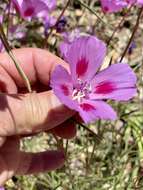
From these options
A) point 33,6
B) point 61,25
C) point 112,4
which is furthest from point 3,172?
point 61,25

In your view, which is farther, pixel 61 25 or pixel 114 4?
pixel 61 25

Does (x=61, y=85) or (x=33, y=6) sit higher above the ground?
(x=33, y=6)

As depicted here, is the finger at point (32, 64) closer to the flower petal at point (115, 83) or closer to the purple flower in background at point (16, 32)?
the flower petal at point (115, 83)

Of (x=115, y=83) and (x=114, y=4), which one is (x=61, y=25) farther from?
(x=115, y=83)

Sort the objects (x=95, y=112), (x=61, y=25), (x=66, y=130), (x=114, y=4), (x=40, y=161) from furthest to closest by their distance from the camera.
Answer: (x=61, y=25)
(x=114, y=4)
(x=40, y=161)
(x=66, y=130)
(x=95, y=112)

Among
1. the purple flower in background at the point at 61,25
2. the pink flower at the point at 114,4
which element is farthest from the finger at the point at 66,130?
the purple flower in background at the point at 61,25

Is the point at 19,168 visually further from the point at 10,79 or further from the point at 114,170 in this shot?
the point at 114,170

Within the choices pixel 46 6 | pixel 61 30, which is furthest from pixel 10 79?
pixel 61 30
